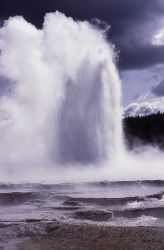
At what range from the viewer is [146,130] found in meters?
82.8

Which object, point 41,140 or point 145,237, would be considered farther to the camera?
point 41,140

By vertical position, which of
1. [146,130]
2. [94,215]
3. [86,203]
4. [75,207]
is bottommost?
[94,215]

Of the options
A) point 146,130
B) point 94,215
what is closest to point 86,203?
point 94,215

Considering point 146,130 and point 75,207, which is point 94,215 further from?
point 146,130

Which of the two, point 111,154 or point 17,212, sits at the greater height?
point 111,154

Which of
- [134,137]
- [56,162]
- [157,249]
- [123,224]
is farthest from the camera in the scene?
[134,137]

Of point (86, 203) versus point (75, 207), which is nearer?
point (75, 207)

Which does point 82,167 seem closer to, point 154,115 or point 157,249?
point 157,249

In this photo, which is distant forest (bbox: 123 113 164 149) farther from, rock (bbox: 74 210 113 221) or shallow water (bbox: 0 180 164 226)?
rock (bbox: 74 210 113 221)

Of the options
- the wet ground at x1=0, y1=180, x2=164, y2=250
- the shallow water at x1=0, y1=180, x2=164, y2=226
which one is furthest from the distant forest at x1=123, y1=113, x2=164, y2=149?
the wet ground at x1=0, y1=180, x2=164, y2=250

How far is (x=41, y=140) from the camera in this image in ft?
158

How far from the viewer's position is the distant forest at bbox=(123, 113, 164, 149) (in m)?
74.5

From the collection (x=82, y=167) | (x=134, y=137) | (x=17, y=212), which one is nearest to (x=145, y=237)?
(x=17, y=212)

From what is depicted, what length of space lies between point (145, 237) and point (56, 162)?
26.4 meters
